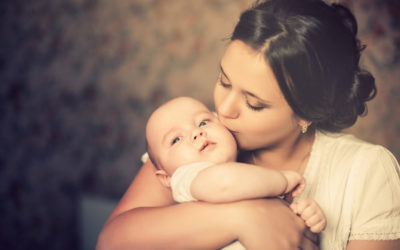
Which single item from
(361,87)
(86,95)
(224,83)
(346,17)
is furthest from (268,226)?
(86,95)

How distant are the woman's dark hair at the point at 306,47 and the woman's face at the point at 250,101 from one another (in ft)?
0.09

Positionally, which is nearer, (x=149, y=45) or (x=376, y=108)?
(x=376, y=108)

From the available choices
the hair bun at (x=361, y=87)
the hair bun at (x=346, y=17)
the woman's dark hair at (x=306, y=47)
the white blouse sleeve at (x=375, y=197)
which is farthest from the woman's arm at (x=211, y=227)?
the hair bun at (x=346, y=17)

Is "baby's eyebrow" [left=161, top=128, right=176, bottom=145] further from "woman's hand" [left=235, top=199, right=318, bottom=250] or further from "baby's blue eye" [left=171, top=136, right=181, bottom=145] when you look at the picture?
"woman's hand" [left=235, top=199, right=318, bottom=250]

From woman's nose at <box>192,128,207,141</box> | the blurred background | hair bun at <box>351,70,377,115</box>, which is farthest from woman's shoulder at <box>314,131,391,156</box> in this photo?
the blurred background

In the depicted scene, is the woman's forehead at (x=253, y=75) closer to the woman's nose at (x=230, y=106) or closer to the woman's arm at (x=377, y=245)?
the woman's nose at (x=230, y=106)

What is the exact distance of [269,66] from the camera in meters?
0.96

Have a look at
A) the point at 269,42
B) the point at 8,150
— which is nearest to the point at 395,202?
the point at 269,42

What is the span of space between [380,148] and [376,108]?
0.78 meters

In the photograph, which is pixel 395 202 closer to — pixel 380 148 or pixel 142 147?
pixel 380 148

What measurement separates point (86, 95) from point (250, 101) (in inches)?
67.5

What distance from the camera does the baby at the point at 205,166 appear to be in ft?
2.79

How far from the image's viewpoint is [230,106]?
3.32ft

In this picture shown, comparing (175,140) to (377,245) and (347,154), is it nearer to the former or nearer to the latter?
(347,154)
